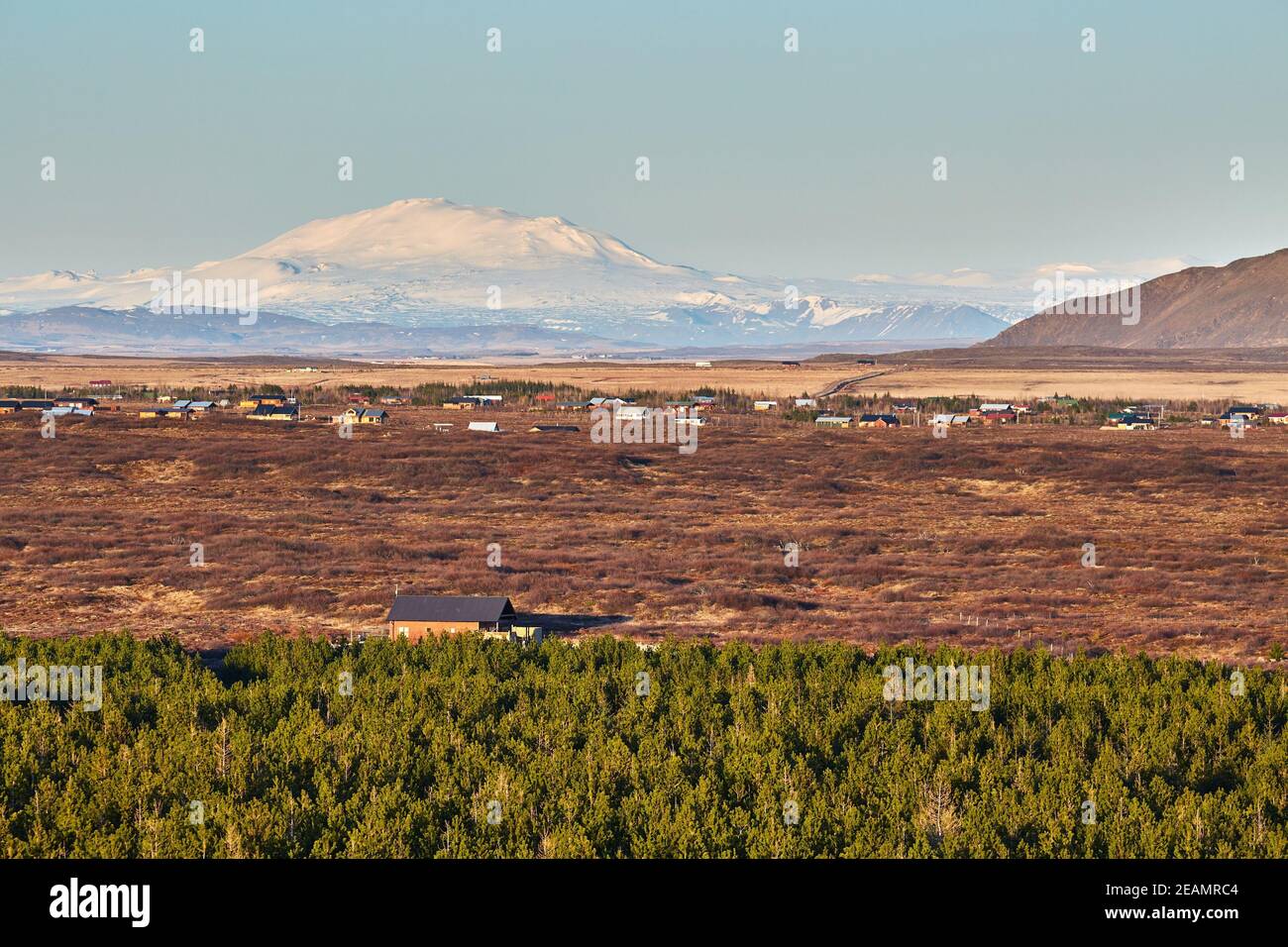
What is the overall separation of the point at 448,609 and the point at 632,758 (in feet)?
57.3

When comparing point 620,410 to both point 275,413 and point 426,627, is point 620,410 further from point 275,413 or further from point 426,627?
point 426,627

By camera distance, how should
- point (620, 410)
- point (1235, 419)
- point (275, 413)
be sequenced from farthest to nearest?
point (620, 410), point (275, 413), point (1235, 419)

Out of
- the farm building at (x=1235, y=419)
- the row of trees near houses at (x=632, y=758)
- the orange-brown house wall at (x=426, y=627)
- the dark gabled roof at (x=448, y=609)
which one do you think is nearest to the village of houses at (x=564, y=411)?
the farm building at (x=1235, y=419)

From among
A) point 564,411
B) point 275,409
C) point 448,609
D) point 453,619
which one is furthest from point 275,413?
point 453,619

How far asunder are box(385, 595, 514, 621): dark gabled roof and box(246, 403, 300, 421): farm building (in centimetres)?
8811

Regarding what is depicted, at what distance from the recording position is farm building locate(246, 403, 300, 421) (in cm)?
13162

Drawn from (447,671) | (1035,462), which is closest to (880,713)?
(447,671)

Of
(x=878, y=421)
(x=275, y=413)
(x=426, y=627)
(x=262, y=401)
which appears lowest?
(x=426, y=627)

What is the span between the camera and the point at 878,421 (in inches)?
5463

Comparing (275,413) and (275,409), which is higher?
(275,409)

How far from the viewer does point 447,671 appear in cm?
3872

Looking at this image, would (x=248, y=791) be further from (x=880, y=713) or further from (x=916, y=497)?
(x=916, y=497)

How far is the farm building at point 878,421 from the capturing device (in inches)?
5386
